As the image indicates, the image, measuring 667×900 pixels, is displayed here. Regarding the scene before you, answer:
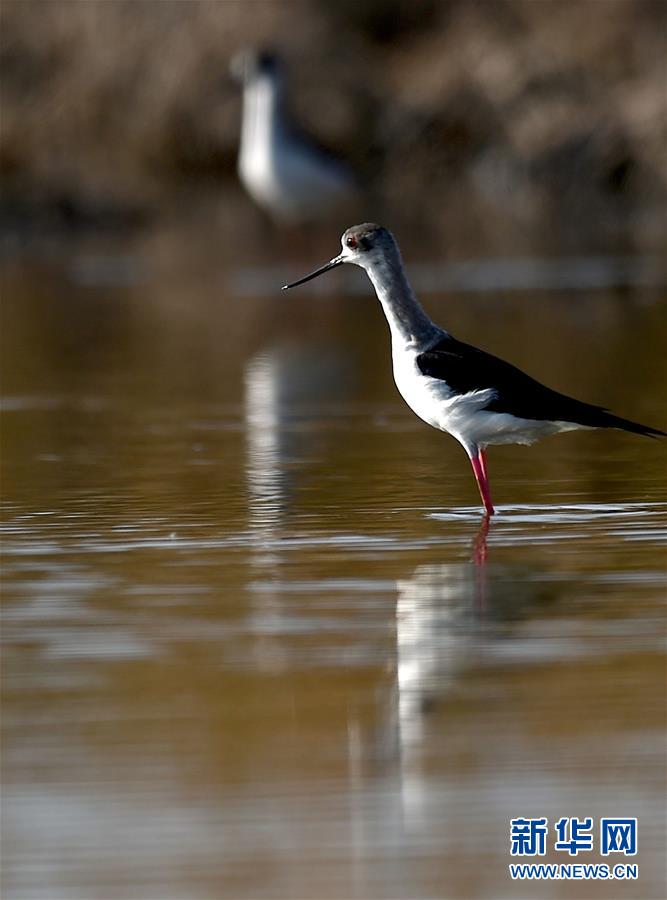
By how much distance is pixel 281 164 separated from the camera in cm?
2389

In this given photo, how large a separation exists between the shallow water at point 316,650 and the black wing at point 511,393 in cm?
33

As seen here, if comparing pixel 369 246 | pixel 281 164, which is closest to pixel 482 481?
pixel 369 246

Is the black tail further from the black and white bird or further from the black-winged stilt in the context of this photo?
the black-winged stilt

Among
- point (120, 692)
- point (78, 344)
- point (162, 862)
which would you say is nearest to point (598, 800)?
point (162, 862)

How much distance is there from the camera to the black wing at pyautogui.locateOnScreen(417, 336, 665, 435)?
8133 millimetres

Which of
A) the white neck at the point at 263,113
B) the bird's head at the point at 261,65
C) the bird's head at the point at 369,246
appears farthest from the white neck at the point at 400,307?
the bird's head at the point at 261,65

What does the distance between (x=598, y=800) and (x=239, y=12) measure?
25328 millimetres

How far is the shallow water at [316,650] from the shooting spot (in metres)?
4.52

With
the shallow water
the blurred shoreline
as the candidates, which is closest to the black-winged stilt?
the blurred shoreline

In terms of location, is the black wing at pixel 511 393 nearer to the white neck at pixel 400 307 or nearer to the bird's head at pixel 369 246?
the white neck at pixel 400 307

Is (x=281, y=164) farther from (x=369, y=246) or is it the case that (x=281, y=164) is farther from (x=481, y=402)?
(x=481, y=402)

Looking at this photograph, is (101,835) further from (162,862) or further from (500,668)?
(500,668)

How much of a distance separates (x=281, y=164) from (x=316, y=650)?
1816cm

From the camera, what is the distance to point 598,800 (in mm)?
4680
